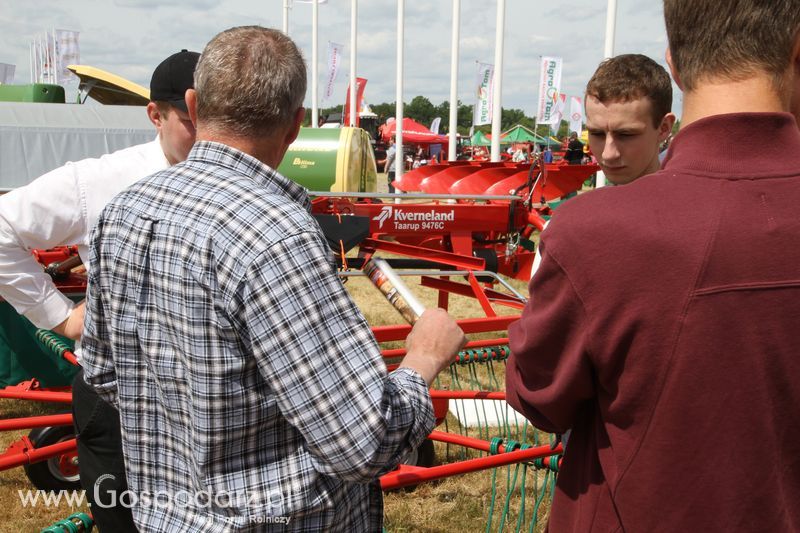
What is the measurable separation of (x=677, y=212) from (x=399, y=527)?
113 inches

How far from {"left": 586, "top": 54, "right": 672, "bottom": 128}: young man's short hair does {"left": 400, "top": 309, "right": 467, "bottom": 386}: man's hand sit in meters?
1.26

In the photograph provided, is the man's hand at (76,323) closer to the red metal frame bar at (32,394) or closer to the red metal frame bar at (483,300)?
the red metal frame bar at (32,394)

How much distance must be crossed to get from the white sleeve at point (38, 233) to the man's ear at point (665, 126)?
188 cm

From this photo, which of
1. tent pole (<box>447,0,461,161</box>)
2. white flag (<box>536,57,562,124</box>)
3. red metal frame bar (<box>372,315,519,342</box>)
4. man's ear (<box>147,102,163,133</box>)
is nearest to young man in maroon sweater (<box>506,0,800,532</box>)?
man's ear (<box>147,102,163,133</box>)

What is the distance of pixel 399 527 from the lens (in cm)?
342

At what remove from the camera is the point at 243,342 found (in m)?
1.16

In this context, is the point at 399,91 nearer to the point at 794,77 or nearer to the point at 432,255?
the point at 432,255

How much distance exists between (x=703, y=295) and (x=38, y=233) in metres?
1.96

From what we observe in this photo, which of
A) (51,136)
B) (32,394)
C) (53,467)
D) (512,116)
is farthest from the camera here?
(512,116)

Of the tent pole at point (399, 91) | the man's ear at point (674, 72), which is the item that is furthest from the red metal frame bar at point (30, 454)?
the tent pole at point (399, 91)

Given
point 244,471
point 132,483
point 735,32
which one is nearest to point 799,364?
point 735,32

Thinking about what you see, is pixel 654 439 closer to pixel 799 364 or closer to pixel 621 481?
pixel 621 481

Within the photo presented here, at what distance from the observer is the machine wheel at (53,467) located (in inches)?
139

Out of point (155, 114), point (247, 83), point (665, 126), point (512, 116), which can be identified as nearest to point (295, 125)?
point (247, 83)
